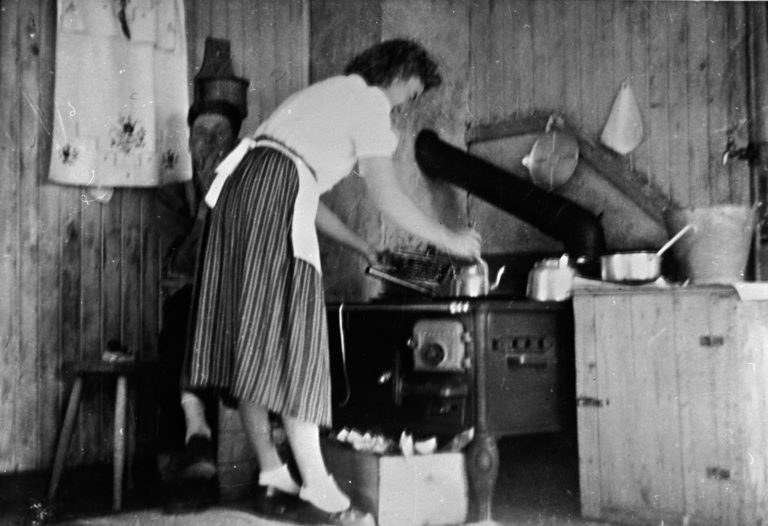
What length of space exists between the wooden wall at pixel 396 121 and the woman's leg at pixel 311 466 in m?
1.05

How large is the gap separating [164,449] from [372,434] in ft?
2.37

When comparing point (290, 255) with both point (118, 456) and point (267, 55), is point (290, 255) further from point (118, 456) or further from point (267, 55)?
point (267, 55)

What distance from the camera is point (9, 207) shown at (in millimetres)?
2799

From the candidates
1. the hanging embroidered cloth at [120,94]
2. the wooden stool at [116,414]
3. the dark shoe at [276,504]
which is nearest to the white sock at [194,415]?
the wooden stool at [116,414]

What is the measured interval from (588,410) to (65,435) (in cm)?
166

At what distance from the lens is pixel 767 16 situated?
90.3 inches

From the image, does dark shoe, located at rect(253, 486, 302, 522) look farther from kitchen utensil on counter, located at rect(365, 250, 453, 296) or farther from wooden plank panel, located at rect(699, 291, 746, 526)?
wooden plank panel, located at rect(699, 291, 746, 526)

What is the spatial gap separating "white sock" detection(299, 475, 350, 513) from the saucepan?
948 mm

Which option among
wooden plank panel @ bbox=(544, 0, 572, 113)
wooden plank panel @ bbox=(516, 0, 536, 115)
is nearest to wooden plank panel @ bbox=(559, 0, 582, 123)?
wooden plank panel @ bbox=(544, 0, 572, 113)

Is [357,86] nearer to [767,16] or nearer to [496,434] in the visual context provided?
[496,434]

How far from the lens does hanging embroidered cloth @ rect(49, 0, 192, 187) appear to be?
2852mm

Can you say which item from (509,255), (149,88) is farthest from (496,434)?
(149,88)

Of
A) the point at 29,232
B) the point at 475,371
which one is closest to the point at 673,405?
the point at 475,371

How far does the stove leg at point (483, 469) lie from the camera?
2.04 m
